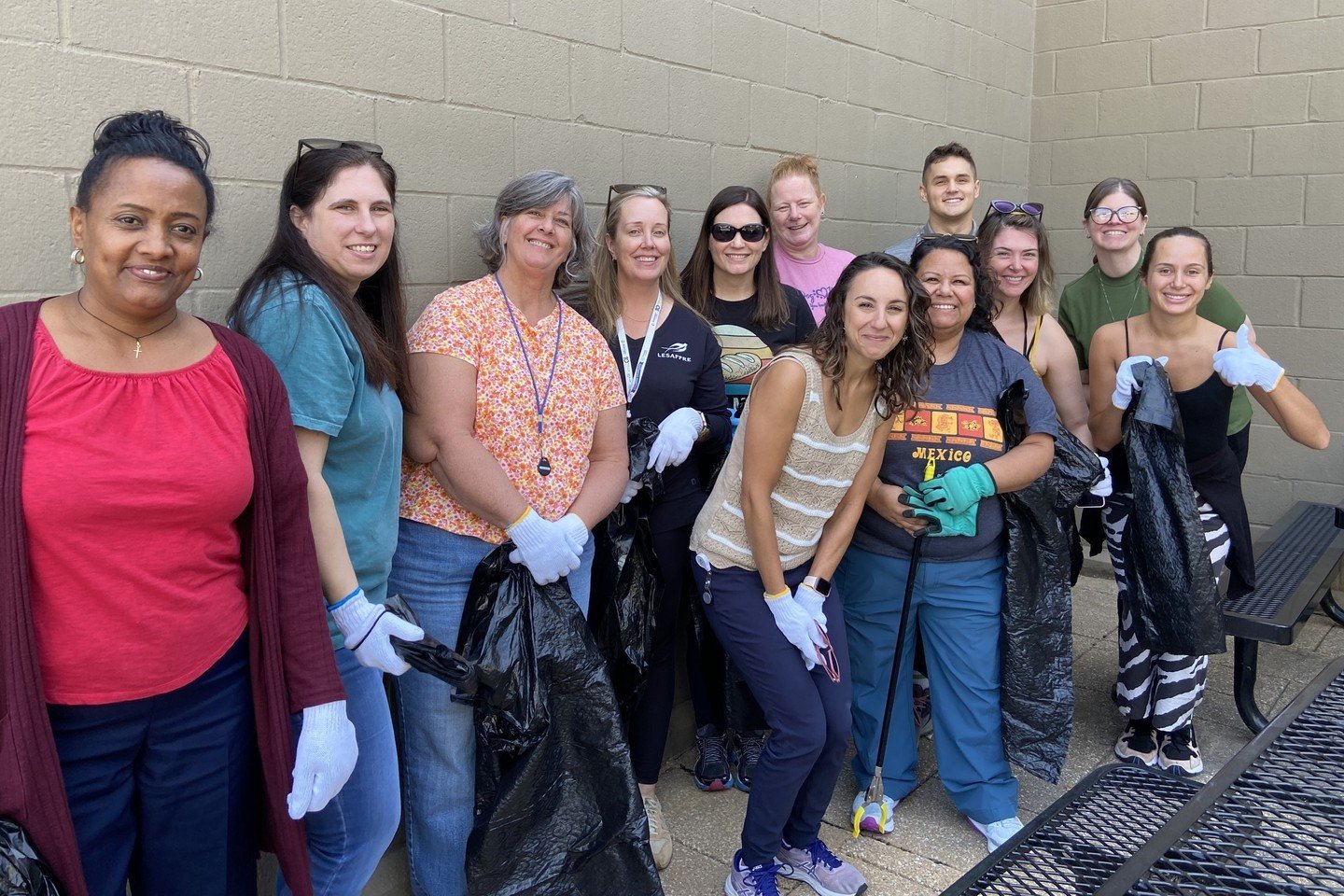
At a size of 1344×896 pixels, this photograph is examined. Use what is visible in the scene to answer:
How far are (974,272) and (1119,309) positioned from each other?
3.86 feet

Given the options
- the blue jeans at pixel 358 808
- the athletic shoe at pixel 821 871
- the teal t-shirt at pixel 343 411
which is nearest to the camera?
the teal t-shirt at pixel 343 411

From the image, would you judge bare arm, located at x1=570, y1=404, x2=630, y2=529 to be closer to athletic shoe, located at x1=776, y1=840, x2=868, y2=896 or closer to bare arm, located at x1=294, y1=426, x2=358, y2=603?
bare arm, located at x1=294, y1=426, x2=358, y2=603

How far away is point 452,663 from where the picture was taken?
2.13 m

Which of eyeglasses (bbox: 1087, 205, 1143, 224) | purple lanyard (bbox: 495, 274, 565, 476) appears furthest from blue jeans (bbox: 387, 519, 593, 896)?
eyeglasses (bbox: 1087, 205, 1143, 224)

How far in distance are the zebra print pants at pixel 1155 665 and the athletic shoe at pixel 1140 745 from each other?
5 centimetres

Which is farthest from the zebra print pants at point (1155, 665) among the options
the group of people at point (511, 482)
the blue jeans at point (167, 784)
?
the blue jeans at point (167, 784)

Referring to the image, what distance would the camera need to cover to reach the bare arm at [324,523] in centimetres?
199

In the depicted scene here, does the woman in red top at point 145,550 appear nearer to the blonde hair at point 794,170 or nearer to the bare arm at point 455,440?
the bare arm at point 455,440

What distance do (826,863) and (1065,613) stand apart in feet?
3.46

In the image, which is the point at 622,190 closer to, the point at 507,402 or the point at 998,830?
the point at 507,402

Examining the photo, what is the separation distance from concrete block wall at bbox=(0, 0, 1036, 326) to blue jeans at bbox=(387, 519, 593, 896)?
73 cm

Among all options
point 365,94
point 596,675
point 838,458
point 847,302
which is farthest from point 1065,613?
point 365,94

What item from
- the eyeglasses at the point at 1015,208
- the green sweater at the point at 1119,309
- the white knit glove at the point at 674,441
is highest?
the eyeglasses at the point at 1015,208

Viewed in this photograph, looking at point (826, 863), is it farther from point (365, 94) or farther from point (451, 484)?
point (365, 94)
